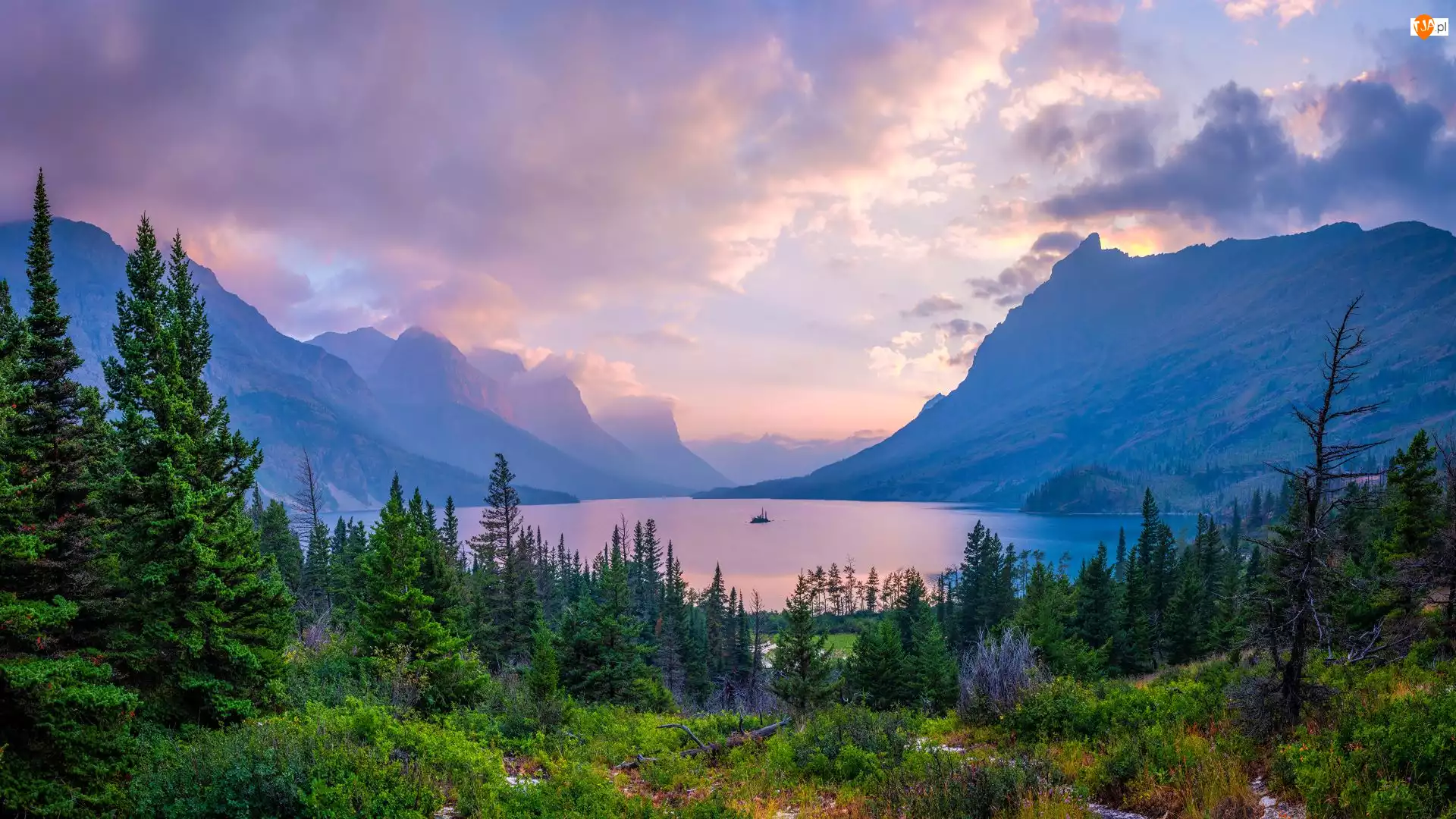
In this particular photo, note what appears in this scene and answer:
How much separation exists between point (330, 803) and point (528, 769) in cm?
523

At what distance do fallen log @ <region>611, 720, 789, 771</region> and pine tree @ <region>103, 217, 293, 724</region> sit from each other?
8.42 m

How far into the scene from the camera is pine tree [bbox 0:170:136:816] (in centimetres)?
966

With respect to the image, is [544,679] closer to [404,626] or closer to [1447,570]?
[404,626]

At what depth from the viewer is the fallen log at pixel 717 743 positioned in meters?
13.6

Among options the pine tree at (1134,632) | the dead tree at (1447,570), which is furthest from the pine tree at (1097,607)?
the dead tree at (1447,570)

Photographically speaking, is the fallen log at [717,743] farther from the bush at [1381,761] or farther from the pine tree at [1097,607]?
the pine tree at [1097,607]

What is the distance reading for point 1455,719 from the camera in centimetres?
726

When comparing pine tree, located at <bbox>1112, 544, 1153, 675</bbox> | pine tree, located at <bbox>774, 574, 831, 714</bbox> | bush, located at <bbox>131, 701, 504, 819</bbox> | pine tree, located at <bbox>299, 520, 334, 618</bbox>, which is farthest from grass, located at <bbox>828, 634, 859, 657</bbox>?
bush, located at <bbox>131, 701, 504, 819</bbox>

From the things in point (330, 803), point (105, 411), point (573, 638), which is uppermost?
point (105, 411)

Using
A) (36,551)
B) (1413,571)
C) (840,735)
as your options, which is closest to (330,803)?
(36,551)

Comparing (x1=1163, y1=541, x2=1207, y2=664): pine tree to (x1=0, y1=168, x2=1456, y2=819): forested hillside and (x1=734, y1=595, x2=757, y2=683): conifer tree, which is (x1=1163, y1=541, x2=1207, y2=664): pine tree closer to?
(x1=0, y1=168, x2=1456, y2=819): forested hillside

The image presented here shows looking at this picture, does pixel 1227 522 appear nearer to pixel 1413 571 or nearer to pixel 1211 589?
pixel 1211 589

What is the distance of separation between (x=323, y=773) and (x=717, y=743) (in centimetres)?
846

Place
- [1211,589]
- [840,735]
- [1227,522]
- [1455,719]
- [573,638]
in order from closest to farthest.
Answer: [1455,719]
[840,735]
[573,638]
[1211,589]
[1227,522]
